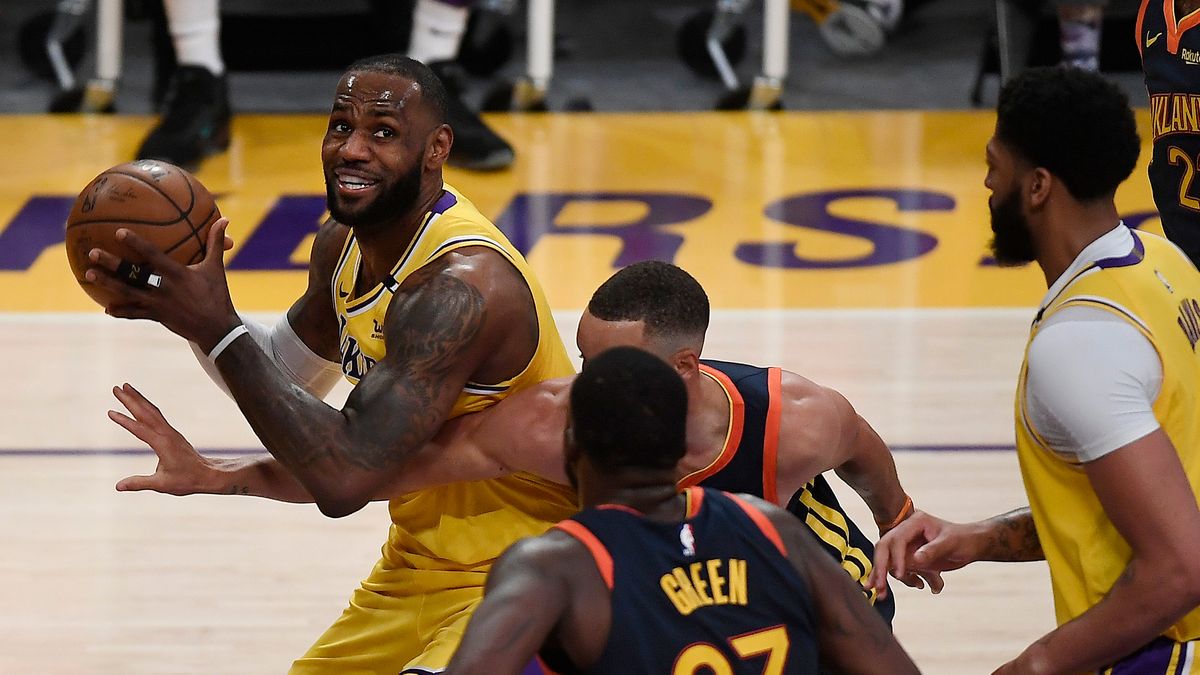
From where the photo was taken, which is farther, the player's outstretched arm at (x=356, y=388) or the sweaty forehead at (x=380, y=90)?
the sweaty forehead at (x=380, y=90)

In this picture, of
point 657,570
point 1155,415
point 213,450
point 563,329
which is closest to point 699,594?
point 657,570

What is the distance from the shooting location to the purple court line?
5602 mm

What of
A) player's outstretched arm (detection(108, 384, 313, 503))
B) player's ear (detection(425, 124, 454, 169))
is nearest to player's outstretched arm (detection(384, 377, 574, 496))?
player's outstretched arm (detection(108, 384, 313, 503))

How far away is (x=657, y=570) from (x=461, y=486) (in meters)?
→ 1.22

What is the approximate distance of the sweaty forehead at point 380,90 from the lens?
11.2 ft

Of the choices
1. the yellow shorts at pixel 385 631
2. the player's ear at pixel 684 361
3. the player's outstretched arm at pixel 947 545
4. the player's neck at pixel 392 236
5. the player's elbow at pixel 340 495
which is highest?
the player's ear at pixel 684 361

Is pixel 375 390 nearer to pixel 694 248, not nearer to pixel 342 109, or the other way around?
pixel 342 109

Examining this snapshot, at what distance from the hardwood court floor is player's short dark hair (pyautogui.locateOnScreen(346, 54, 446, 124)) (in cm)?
157

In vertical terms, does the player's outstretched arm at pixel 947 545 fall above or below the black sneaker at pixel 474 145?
above

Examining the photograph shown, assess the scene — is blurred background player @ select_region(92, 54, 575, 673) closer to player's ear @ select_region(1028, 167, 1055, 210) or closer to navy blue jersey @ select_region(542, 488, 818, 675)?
navy blue jersey @ select_region(542, 488, 818, 675)

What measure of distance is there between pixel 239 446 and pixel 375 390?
8.61 ft

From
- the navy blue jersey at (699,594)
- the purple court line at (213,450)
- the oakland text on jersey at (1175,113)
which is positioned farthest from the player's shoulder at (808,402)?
the purple court line at (213,450)

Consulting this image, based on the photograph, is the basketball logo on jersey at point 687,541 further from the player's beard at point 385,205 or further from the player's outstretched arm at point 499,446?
the player's beard at point 385,205

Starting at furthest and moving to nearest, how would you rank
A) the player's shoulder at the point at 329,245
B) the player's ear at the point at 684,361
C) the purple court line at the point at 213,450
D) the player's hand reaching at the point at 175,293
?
the purple court line at the point at 213,450 → the player's shoulder at the point at 329,245 → the player's hand reaching at the point at 175,293 → the player's ear at the point at 684,361
